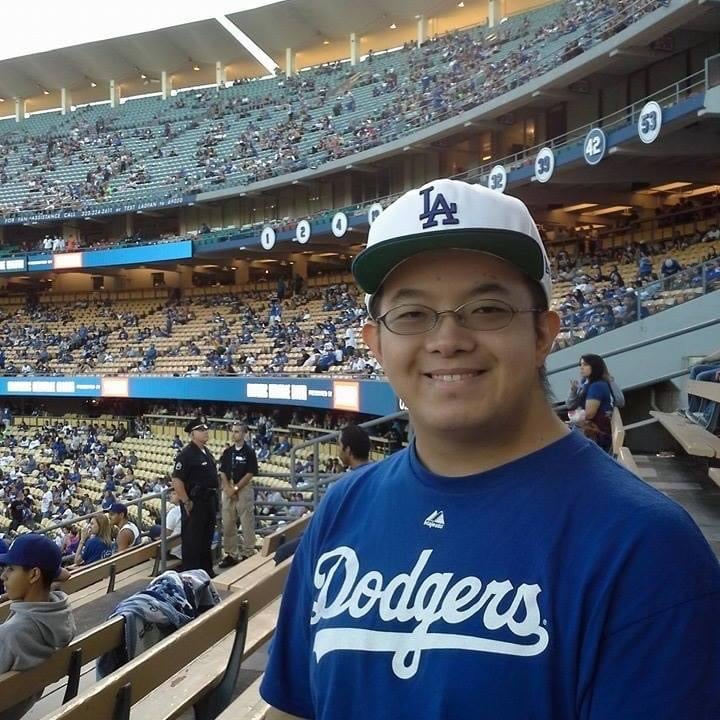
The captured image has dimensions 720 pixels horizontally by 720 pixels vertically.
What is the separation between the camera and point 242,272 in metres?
34.7

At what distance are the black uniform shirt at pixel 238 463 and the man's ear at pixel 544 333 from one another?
20.4 feet

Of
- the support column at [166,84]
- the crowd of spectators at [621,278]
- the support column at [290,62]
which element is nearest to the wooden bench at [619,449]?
the crowd of spectators at [621,278]

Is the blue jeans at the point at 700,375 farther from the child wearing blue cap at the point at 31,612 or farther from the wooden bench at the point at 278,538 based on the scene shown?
the child wearing blue cap at the point at 31,612

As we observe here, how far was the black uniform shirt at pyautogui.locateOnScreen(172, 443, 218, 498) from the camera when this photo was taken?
641cm

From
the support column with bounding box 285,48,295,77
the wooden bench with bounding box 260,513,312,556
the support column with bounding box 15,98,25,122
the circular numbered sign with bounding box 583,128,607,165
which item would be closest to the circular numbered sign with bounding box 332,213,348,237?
the circular numbered sign with bounding box 583,128,607,165

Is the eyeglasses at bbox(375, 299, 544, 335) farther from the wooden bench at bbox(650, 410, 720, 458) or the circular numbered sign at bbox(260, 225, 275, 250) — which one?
the circular numbered sign at bbox(260, 225, 275, 250)

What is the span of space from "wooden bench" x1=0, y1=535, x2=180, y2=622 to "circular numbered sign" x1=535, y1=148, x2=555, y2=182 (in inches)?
530

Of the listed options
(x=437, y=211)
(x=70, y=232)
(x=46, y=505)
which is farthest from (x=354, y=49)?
(x=437, y=211)

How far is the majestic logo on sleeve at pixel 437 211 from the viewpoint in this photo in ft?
3.98

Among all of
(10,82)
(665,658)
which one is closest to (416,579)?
(665,658)

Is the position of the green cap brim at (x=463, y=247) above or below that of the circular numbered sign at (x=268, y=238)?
below

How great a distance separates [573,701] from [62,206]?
1540 inches

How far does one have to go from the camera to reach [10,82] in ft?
155

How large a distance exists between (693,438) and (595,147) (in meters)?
12.6
